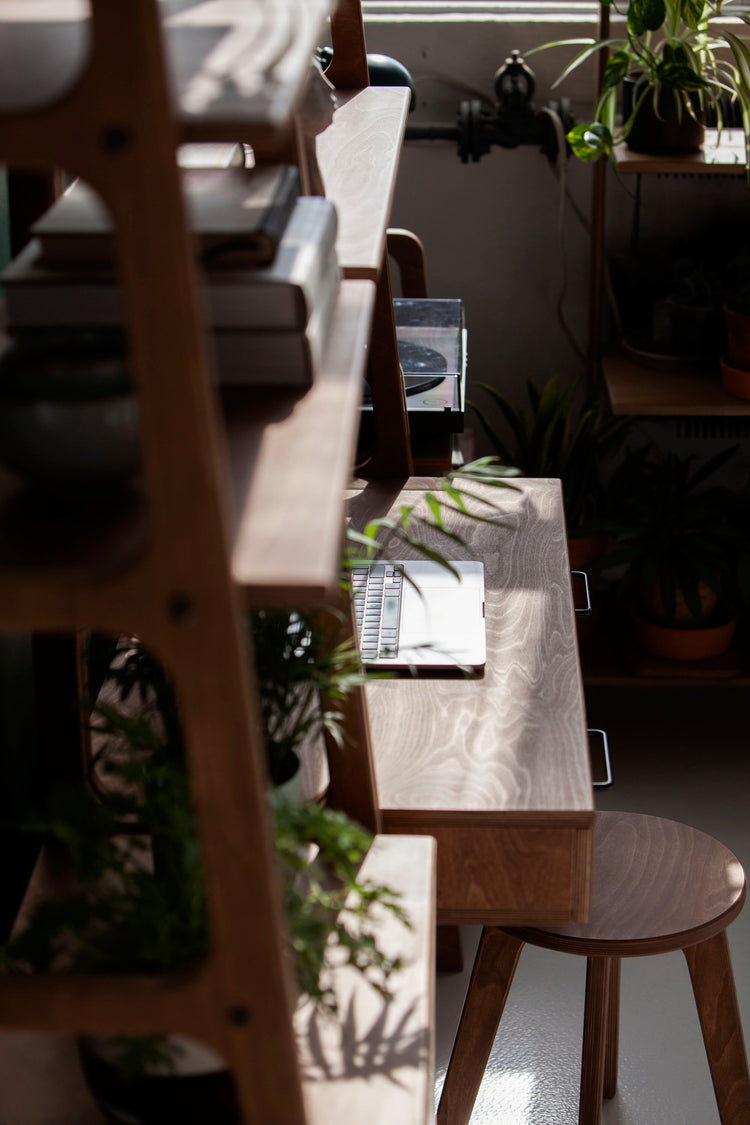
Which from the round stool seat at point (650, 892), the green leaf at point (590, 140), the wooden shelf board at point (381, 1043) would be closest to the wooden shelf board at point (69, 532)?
the wooden shelf board at point (381, 1043)

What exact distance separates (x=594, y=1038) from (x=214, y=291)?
1.23 m

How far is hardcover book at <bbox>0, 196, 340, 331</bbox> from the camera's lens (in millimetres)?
733

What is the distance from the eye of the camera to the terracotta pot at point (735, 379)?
8.34 ft

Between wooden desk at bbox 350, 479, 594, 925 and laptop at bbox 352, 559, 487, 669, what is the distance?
3 centimetres

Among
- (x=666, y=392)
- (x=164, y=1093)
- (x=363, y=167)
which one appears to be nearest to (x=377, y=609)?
(x=363, y=167)

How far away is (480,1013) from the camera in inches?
56.5

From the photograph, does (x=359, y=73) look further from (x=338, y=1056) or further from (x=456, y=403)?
(x=338, y=1056)

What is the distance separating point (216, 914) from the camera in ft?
2.16

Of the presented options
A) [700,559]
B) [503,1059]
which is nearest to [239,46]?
[503,1059]

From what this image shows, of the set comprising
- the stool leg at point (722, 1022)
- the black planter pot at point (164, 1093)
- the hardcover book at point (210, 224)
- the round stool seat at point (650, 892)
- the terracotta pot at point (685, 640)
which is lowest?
the terracotta pot at point (685, 640)

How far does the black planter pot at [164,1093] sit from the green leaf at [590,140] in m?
2.05

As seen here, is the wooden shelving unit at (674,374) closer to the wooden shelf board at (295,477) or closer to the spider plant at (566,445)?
the spider plant at (566,445)

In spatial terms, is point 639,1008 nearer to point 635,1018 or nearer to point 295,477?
point 635,1018

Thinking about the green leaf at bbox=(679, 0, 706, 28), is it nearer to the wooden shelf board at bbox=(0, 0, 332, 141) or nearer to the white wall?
the white wall
